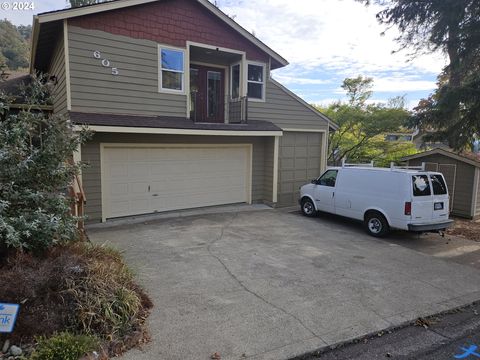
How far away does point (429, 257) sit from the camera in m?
7.46

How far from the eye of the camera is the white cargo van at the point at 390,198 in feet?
26.7

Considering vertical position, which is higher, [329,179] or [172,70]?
[172,70]

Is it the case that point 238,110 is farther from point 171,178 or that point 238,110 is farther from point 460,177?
point 460,177

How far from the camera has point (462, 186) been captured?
475 inches

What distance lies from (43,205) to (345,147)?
17.6 m

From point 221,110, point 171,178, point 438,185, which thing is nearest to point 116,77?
point 171,178

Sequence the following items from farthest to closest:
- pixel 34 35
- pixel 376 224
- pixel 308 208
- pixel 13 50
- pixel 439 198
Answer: pixel 13 50 < pixel 308 208 < pixel 34 35 < pixel 376 224 < pixel 439 198

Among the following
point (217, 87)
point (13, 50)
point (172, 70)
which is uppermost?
point (13, 50)

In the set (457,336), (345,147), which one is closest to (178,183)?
(457,336)

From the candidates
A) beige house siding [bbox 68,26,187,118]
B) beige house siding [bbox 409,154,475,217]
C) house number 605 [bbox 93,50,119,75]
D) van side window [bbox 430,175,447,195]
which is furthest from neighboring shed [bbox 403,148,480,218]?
house number 605 [bbox 93,50,119,75]

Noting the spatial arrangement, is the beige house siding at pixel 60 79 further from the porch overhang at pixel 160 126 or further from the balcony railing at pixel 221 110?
the balcony railing at pixel 221 110

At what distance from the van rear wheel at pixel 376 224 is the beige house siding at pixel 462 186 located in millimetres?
5402

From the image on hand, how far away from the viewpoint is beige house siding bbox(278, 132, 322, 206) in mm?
12820

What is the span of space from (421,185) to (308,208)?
3.81 m
